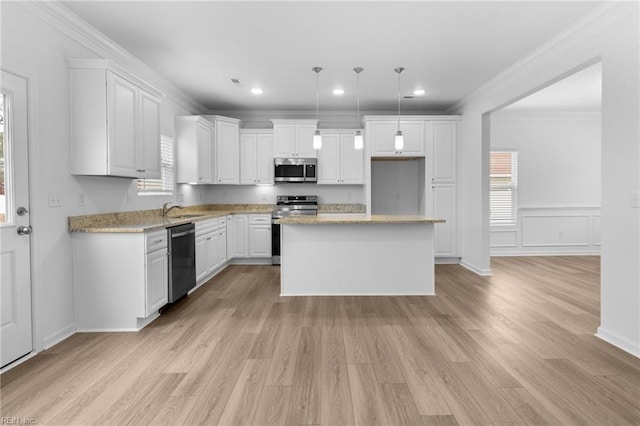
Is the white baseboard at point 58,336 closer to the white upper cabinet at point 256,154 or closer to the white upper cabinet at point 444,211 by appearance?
the white upper cabinet at point 256,154

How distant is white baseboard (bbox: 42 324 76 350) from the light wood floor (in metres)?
0.07

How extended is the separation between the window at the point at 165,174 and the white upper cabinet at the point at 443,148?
4.11 m

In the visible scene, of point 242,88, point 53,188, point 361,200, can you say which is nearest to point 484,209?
point 361,200

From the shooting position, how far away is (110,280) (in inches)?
120

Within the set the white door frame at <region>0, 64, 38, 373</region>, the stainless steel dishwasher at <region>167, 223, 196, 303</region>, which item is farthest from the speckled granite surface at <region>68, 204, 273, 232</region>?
Answer: the white door frame at <region>0, 64, 38, 373</region>

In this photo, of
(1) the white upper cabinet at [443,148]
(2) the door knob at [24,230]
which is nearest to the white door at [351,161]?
(1) the white upper cabinet at [443,148]

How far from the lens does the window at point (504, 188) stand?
6.71 metres

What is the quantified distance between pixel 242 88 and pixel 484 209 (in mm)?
4021

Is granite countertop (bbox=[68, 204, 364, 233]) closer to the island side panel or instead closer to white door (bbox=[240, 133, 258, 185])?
white door (bbox=[240, 133, 258, 185])

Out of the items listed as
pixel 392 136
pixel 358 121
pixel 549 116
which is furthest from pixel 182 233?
pixel 549 116

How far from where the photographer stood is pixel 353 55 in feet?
12.7

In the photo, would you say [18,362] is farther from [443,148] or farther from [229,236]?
[443,148]

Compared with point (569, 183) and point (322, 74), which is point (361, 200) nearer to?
point (322, 74)

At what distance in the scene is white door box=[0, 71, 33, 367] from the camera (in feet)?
7.83
